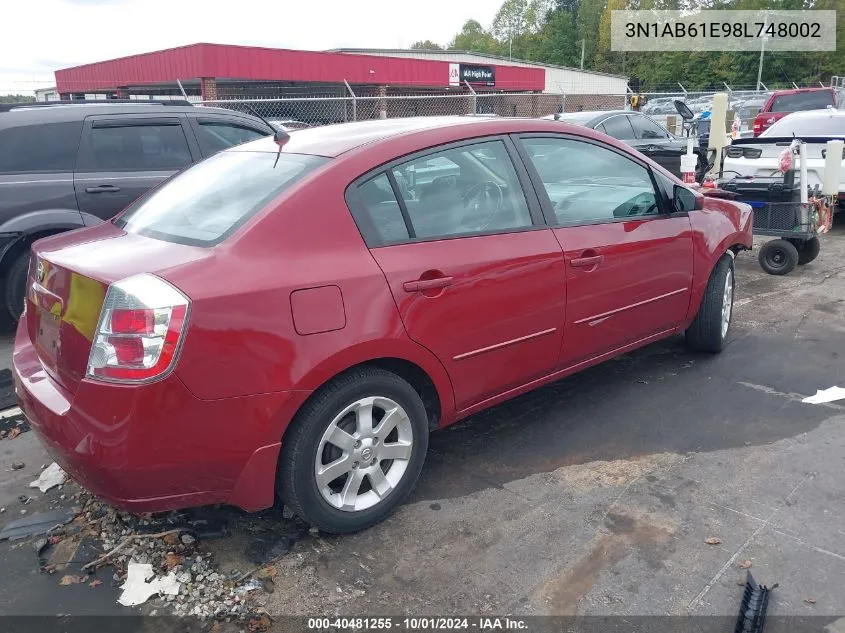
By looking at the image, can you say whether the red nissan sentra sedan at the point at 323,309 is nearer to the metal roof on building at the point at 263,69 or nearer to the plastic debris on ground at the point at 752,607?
the plastic debris on ground at the point at 752,607

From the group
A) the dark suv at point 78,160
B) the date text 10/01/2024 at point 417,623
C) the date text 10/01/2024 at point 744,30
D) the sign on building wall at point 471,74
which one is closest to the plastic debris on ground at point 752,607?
the date text 10/01/2024 at point 417,623

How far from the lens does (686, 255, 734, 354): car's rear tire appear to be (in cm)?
477

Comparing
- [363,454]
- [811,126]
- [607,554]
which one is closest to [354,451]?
[363,454]

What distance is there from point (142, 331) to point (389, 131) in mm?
1544

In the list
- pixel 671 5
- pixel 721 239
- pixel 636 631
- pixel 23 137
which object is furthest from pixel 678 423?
pixel 671 5

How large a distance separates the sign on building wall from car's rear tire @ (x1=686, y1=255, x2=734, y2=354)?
1274 inches

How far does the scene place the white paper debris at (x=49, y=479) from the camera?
3.45m

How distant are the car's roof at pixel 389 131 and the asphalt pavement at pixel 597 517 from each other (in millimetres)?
1635

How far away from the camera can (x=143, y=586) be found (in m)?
2.68

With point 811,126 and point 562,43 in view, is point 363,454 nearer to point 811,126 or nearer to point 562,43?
point 811,126

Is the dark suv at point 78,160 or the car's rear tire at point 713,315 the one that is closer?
the car's rear tire at point 713,315

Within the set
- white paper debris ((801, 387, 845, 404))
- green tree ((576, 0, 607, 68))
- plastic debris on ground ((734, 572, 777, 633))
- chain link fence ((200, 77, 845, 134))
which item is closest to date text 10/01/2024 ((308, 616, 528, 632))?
plastic debris on ground ((734, 572, 777, 633))

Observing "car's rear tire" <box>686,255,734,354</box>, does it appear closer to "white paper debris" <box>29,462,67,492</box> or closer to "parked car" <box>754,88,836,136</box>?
"white paper debris" <box>29,462,67,492</box>

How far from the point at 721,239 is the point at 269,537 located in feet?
11.4
